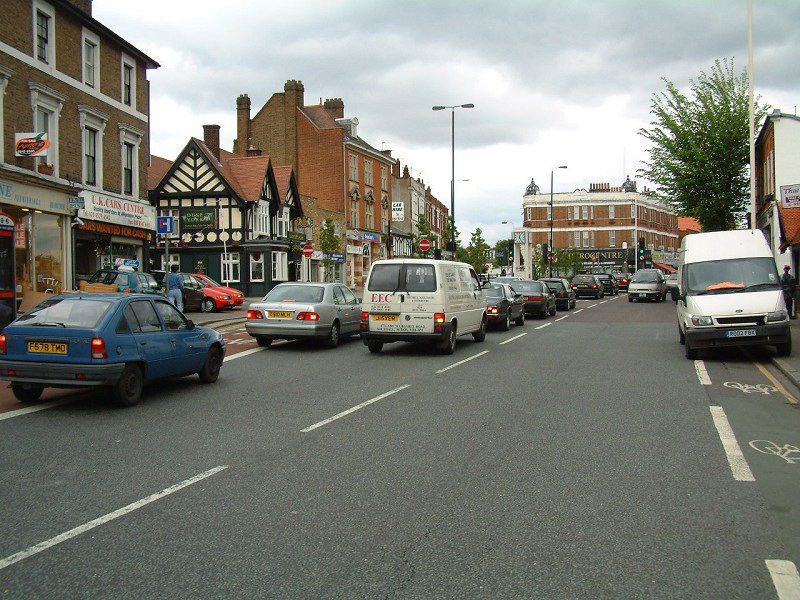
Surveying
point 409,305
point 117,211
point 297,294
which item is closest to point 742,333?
point 409,305

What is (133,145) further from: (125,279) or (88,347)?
(88,347)

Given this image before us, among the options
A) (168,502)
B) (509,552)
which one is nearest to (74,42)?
(168,502)

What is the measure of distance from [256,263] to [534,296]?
24889 mm

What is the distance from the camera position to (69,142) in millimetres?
25469

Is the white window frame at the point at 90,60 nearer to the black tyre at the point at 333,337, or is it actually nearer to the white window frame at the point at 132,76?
the white window frame at the point at 132,76

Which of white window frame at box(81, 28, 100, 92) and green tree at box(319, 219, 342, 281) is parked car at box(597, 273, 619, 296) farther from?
white window frame at box(81, 28, 100, 92)

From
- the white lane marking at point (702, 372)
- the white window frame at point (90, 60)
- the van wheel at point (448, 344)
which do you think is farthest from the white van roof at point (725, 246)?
the white window frame at point (90, 60)

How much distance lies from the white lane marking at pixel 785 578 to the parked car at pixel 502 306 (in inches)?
655

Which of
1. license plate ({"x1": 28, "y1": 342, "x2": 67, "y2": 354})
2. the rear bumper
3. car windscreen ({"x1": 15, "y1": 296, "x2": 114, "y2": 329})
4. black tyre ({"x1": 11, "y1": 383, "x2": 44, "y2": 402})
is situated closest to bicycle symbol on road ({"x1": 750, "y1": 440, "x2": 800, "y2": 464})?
the rear bumper

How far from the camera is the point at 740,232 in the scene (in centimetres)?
1553

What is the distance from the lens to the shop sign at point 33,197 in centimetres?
2188

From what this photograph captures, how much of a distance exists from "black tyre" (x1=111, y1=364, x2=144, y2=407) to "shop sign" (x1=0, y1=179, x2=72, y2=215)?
15168 mm

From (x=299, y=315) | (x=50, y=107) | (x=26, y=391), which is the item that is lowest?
(x=26, y=391)

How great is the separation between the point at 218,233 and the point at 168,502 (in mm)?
43109
